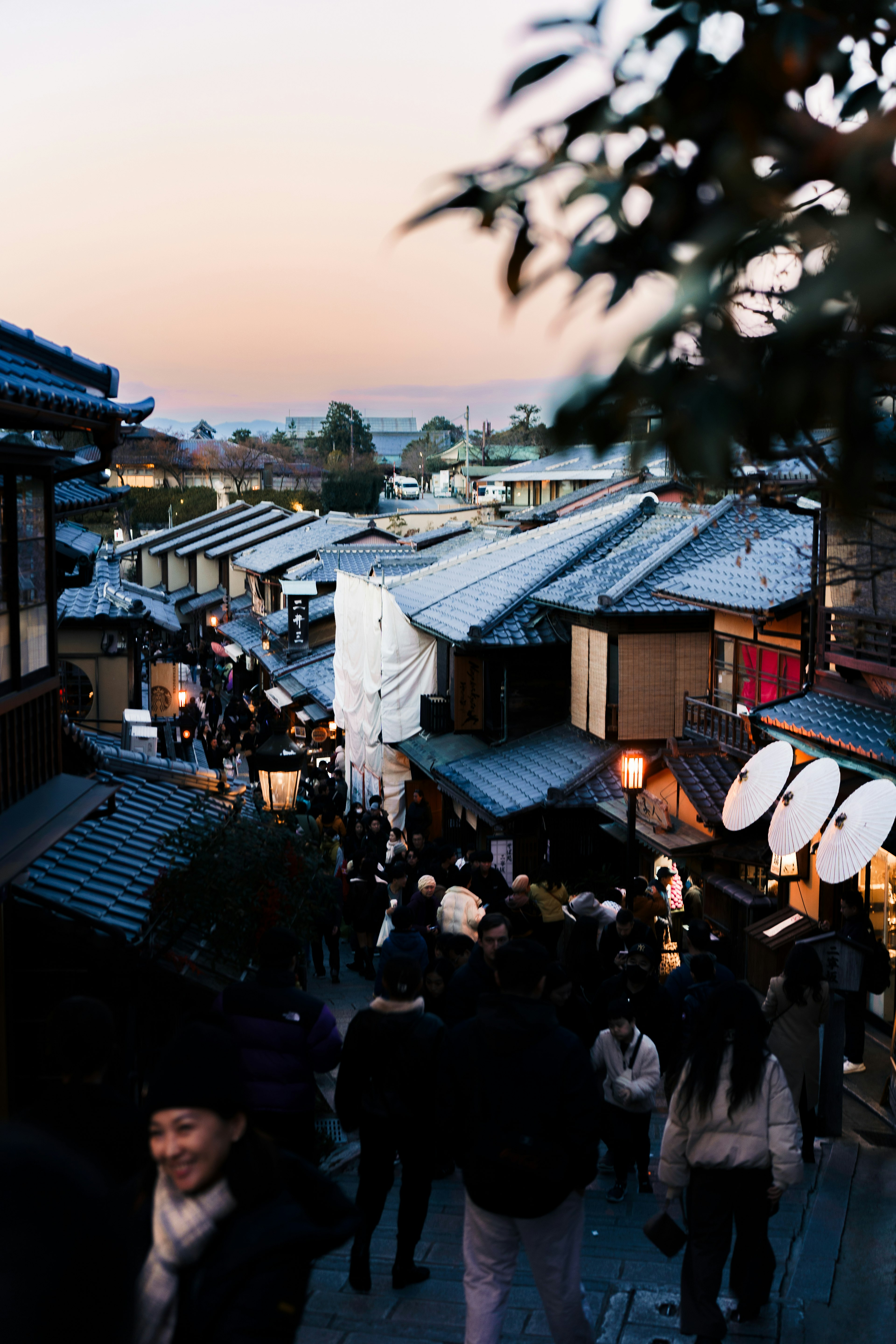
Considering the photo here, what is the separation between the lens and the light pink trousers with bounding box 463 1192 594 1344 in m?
5.11

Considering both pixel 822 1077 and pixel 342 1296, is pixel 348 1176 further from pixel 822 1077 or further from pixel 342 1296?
pixel 822 1077

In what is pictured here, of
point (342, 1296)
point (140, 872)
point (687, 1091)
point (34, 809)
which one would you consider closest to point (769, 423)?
point (687, 1091)

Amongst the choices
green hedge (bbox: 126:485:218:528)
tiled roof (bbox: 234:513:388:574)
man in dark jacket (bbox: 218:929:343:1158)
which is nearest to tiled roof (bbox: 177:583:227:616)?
tiled roof (bbox: 234:513:388:574)

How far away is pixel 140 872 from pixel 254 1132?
793cm

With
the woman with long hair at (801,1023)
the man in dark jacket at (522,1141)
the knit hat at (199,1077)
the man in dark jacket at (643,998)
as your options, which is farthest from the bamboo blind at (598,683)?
the knit hat at (199,1077)

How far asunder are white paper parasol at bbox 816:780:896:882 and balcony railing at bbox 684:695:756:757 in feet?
15.4

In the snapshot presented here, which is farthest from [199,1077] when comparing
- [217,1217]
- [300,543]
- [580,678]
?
[300,543]

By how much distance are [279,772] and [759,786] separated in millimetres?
6642

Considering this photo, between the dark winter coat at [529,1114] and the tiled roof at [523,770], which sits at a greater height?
the dark winter coat at [529,1114]

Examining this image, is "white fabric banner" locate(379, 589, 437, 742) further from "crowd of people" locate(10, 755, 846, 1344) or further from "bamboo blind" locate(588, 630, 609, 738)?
"crowd of people" locate(10, 755, 846, 1344)

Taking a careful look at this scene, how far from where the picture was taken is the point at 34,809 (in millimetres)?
8641

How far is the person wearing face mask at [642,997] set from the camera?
8.36m

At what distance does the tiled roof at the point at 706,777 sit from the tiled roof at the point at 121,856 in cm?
637

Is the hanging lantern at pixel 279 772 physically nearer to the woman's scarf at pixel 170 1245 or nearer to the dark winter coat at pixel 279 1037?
the dark winter coat at pixel 279 1037
